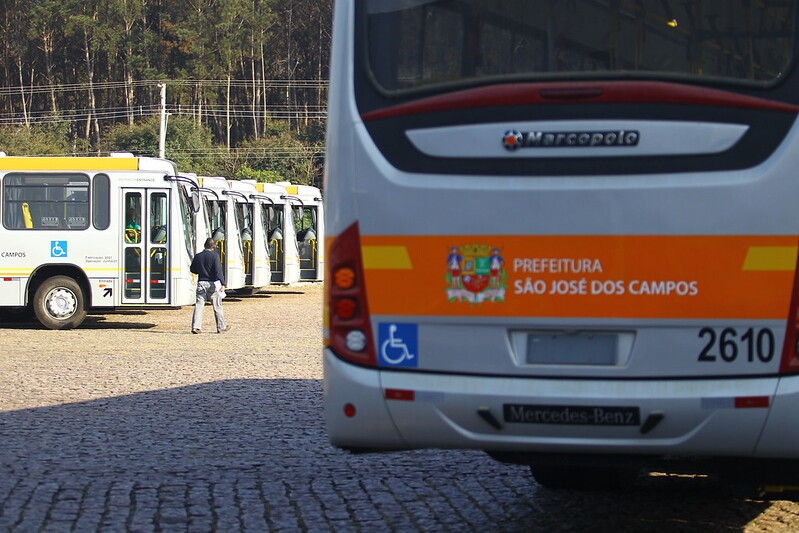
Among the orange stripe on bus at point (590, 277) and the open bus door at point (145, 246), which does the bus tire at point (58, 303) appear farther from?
the orange stripe on bus at point (590, 277)

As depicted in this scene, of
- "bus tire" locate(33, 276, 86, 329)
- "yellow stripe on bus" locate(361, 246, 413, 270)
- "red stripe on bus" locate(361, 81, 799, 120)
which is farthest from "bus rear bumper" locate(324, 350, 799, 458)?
"bus tire" locate(33, 276, 86, 329)

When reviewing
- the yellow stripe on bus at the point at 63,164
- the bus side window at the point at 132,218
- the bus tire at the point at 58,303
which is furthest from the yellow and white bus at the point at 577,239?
the yellow stripe on bus at the point at 63,164

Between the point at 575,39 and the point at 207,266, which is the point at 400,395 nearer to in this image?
the point at 575,39

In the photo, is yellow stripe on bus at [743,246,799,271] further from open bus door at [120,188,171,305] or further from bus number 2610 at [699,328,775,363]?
open bus door at [120,188,171,305]

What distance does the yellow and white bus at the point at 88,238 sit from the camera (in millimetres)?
24141

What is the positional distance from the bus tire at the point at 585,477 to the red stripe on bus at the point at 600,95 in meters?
2.81

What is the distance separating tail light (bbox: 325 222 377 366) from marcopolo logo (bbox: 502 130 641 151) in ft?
2.73

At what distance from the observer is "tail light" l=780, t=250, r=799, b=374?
5.54 metres

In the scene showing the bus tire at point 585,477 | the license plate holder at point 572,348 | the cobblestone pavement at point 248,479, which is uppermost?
the license plate holder at point 572,348

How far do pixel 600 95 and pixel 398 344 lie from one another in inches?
55.8

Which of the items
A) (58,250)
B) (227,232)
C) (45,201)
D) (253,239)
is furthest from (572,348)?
(253,239)

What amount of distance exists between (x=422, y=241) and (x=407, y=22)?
105cm

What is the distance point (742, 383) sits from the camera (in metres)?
5.56

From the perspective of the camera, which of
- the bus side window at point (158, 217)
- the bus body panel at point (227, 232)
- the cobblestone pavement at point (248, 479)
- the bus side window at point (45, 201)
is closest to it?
the cobblestone pavement at point (248, 479)
